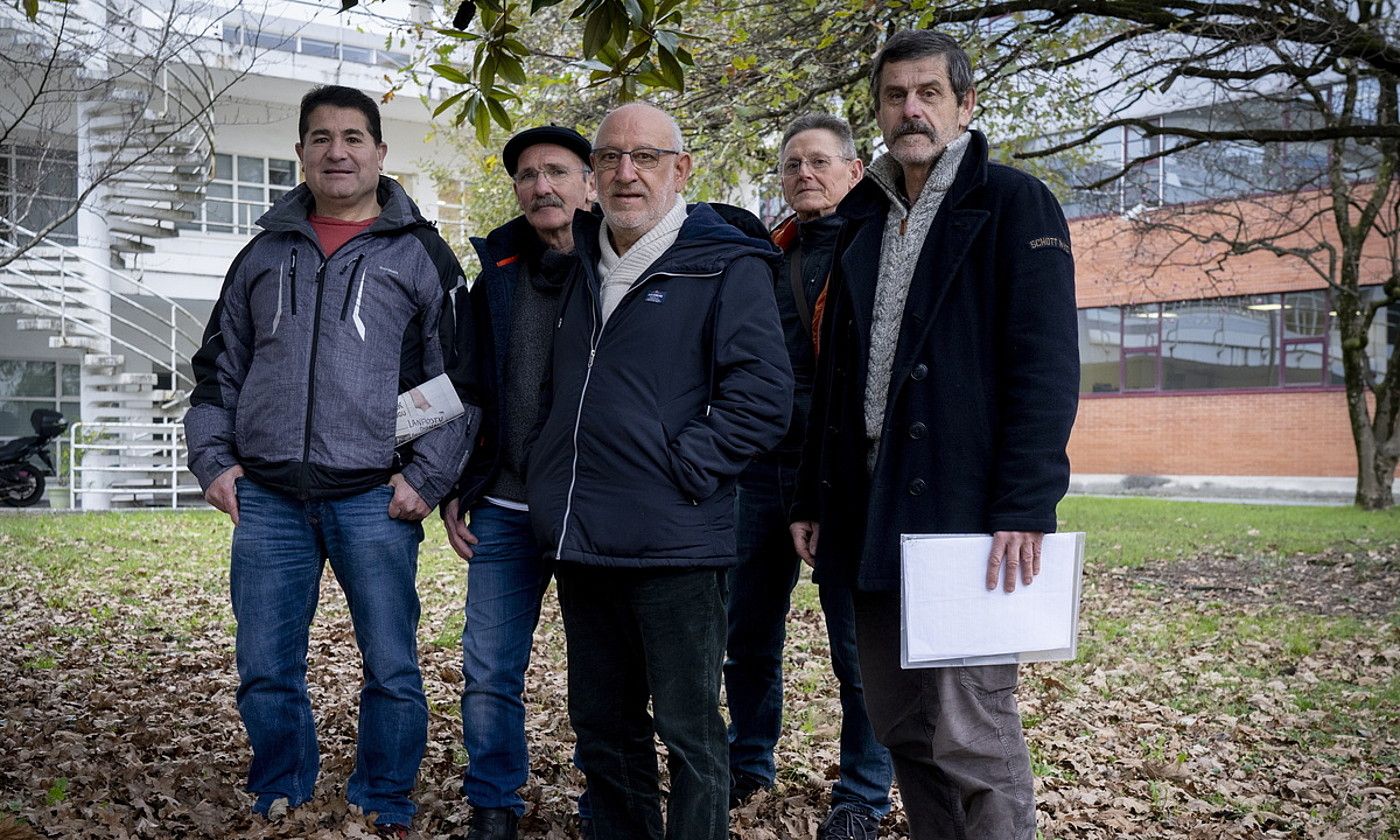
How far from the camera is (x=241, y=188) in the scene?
957 inches

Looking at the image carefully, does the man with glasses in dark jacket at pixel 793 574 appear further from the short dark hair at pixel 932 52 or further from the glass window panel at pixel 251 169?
the glass window panel at pixel 251 169

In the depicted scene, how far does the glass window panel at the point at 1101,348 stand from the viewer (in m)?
28.9

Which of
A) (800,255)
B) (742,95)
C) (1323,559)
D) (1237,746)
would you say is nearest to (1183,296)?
Result: (1323,559)

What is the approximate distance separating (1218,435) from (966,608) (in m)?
26.1

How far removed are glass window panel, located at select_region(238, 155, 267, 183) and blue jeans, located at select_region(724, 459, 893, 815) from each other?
22336 mm

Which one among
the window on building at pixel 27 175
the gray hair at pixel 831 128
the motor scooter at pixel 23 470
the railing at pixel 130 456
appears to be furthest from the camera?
the railing at pixel 130 456

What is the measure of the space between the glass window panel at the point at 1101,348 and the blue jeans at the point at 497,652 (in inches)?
1033

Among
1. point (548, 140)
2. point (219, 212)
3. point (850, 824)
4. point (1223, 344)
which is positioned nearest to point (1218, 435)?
point (1223, 344)

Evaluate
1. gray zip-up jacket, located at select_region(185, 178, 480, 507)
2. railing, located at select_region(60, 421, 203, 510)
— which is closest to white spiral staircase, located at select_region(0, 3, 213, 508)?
railing, located at select_region(60, 421, 203, 510)

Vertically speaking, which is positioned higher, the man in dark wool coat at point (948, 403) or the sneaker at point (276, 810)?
the man in dark wool coat at point (948, 403)

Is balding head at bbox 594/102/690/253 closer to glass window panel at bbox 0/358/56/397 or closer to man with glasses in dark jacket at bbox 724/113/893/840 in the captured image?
man with glasses in dark jacket at bbox 724/113/893/840

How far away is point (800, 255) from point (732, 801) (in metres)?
2.05

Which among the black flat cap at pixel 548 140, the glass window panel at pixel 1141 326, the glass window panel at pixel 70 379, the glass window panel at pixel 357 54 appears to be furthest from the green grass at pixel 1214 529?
the glass window panel at pixel 70 379

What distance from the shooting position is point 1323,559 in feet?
45.5
